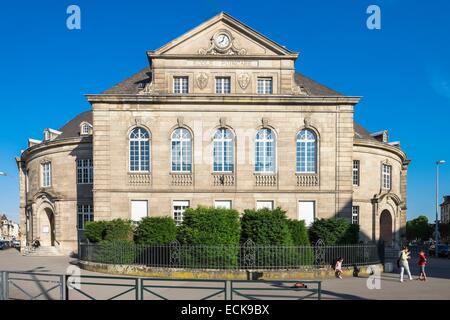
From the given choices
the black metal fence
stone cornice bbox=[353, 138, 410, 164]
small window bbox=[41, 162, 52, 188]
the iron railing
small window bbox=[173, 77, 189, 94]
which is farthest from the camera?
small window bbox=[41, 162, 52, 188]

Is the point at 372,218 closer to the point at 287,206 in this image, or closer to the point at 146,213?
the point at 287,206

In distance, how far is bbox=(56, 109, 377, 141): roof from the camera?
37.7m

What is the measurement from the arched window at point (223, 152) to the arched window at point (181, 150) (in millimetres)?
1731

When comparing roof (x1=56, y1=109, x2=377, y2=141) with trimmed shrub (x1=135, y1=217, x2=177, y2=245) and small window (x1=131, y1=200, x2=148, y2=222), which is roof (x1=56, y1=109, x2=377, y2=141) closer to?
small window (x1=131, y1=200, x2=148, y2=222)

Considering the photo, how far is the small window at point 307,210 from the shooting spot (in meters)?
28.3

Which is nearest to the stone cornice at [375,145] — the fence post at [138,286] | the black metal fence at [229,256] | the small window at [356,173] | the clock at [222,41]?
the small window at [356,173]

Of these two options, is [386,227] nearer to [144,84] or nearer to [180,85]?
[180,85]

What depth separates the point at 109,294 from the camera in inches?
553

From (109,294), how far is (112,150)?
50.3 feet

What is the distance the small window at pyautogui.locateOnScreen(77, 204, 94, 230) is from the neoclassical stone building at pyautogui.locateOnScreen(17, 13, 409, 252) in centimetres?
726

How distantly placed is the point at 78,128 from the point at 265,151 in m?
19.2

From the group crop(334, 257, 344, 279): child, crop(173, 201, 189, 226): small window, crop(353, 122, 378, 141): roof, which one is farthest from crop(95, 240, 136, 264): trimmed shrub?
crop(353, 122, 378, 141): roof
